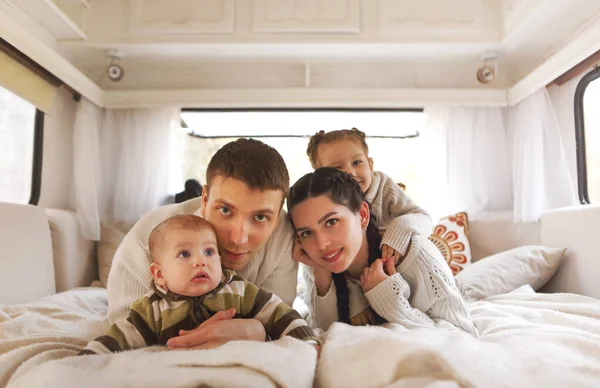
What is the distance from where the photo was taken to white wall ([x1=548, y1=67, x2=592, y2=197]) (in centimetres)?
312

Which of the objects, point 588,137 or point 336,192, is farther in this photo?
point 588,137

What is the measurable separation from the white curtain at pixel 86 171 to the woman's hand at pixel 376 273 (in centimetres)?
239

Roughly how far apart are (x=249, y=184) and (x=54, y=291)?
2034 mm

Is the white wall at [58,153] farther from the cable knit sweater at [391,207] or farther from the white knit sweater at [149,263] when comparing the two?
the cable knit sweater at [391,207]

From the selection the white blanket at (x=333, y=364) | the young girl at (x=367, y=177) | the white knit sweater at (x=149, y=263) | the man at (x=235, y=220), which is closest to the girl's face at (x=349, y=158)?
the young girl at (x=367, y=177)

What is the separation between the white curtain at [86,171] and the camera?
10.6ft

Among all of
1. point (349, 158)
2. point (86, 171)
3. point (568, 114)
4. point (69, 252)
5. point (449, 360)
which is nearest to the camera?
point (449, 360)

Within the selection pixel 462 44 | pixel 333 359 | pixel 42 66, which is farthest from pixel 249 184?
pixel 462 44

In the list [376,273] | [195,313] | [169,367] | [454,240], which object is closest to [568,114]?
[454,240]

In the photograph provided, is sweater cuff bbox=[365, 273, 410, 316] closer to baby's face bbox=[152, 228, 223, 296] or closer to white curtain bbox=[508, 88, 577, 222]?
baby's face bbox=[152, 228, 223, 296]

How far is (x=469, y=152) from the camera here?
374 cm

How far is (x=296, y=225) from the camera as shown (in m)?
1.56

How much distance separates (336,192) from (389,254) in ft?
1.08

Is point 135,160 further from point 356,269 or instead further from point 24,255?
point 356,269
